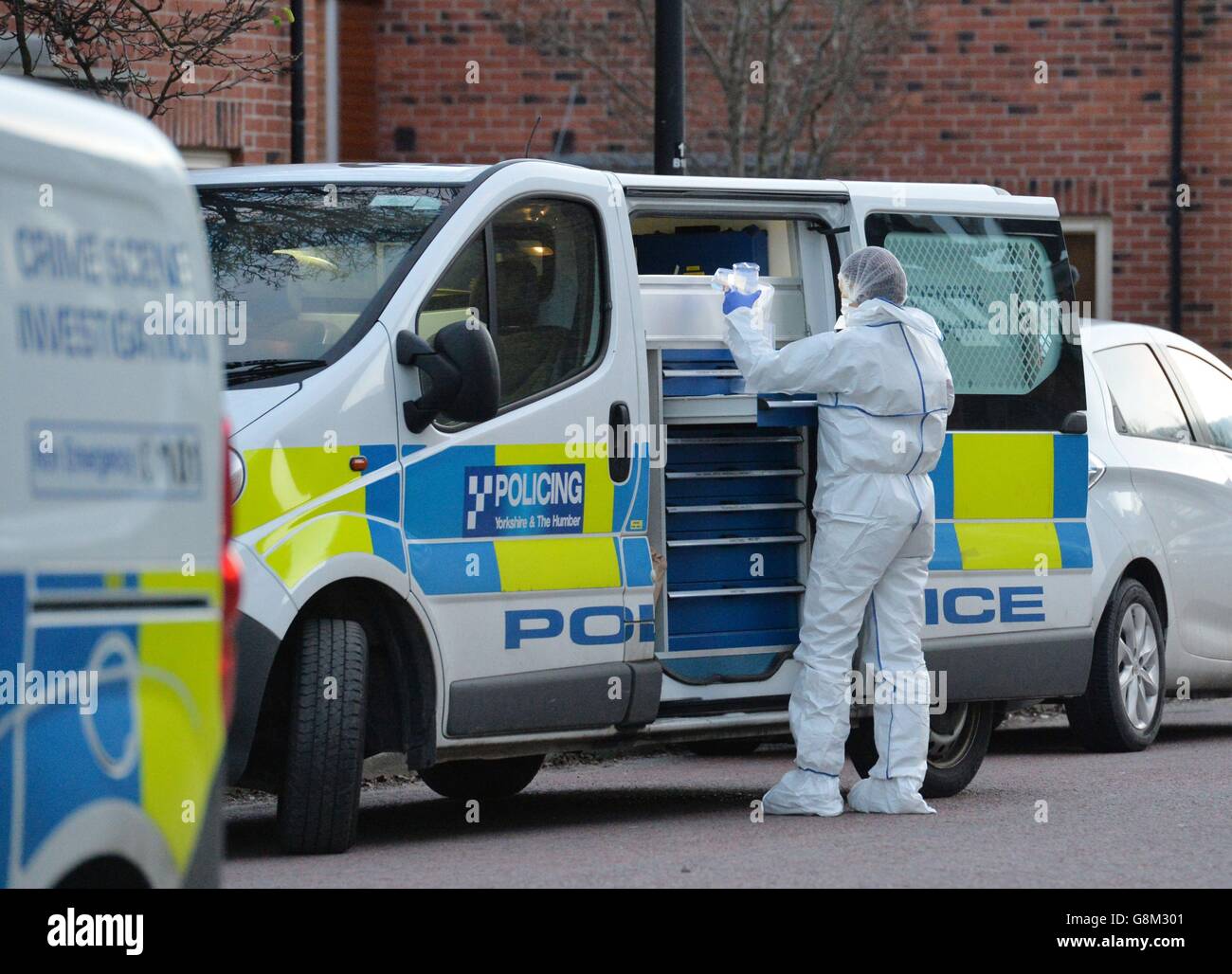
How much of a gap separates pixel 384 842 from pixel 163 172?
13.7ft

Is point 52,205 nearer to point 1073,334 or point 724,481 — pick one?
point 724,481

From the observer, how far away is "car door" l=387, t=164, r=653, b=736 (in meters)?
7.45

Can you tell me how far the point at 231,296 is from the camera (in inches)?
293

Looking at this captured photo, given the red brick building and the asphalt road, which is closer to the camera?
the asphalt road

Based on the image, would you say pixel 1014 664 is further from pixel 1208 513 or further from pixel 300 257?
pixel 300 257

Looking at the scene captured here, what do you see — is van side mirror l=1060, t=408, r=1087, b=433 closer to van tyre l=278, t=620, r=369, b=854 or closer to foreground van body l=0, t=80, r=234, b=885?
van tyre l=278, t=620, r=369, b=854

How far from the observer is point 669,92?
37.4 ft

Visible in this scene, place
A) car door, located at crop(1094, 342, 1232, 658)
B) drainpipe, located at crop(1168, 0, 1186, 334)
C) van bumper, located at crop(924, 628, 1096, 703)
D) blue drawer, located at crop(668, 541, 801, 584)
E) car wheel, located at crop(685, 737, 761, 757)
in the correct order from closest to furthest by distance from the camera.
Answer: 1. blue drawer, located at crop(668, 541, 801, 584)
2. van bumper, located at crop(924, 628, 1096, 703)
3. car door, located at crop(1094, 342, 1232, 658)
4. car wheel, located at crop(685, 737, 761, 757)
5. drainpipe, located at crop(1168, 0, 1186, 334)

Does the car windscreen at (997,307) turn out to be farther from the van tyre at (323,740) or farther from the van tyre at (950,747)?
the van tyre at (323,740)

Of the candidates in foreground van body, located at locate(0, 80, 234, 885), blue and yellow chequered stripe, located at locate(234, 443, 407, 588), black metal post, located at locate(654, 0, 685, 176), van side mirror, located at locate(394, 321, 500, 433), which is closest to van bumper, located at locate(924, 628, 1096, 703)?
van side mirror, located at locate(394, 321, 500, 433)

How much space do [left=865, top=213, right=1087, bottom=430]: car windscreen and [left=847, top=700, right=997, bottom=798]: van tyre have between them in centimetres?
117

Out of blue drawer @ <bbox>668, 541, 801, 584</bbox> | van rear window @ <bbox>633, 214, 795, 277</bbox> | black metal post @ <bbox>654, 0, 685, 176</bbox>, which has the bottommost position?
blue drawer @ <bbox>668, 541, 801, 584</bbox>

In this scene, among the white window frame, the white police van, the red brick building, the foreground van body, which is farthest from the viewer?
the white window frame

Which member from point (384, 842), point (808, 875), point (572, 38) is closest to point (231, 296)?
point (384, 842)
